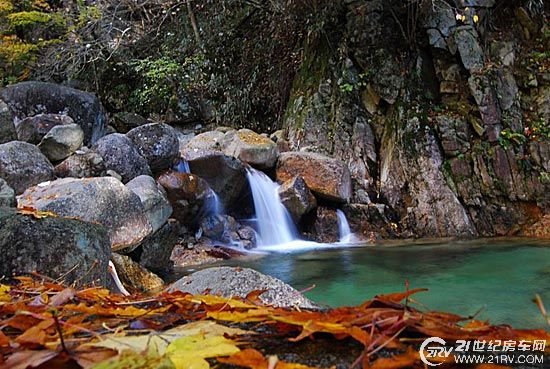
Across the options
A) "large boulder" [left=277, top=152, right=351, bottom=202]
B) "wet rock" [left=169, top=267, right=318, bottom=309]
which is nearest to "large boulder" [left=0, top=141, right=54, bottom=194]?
"wet rock" [left=169, top=267, right=318, bottom=309]

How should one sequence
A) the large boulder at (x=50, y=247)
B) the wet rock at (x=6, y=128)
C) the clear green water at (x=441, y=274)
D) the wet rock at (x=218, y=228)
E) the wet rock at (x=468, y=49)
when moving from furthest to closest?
the wet rock at (x=468, y=49), the wet rock at (x=218, y=228), the wet rock at (x=6, y=128), the clear green water at (x=441, y=274), the large boulder at (x=50, y=247)

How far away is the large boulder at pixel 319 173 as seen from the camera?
10.5 metres

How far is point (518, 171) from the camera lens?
10.4m

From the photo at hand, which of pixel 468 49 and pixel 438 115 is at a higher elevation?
pixel 468 49

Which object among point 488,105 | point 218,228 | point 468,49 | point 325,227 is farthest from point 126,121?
point 488,105

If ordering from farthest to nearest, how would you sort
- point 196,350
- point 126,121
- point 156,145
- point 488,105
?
point 126,121 < point 488,105 < point 156,145 < point 196,350

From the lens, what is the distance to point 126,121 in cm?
1542

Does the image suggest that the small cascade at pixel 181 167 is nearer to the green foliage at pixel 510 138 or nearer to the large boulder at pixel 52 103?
the large boulder at pixel 52 103

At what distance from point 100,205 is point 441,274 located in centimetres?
490

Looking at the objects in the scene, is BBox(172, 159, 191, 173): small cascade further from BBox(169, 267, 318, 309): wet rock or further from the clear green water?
BBox(169, 267, 318, 309): wet rock

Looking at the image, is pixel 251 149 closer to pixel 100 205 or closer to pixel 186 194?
A: pixel 186 194

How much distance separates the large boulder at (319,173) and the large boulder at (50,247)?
296 inches

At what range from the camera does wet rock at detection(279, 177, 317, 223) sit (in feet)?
33.1

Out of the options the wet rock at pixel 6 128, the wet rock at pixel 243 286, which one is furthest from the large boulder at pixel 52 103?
the wet rock at pixel 243 286
